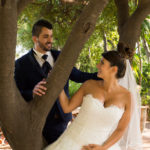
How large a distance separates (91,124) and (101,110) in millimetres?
138

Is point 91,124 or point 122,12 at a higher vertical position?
point 122,12

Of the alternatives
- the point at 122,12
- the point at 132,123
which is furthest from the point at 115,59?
the point at 122,12

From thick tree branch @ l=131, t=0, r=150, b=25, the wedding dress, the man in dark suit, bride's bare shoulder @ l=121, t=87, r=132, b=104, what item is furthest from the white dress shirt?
thick tree branch @ l=131, t=0, r=150, b=25

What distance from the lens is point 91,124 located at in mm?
2082

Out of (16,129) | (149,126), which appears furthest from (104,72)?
(149,126)

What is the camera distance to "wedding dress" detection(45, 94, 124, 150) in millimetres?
2041

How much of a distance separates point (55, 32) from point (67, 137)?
348 cm

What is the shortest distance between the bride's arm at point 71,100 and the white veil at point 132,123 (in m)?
0.48

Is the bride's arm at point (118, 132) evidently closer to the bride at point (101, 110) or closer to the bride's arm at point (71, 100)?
the bride at point (101, 110)

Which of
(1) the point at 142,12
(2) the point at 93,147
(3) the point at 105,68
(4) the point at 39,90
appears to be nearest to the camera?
(4) the point at 39,90

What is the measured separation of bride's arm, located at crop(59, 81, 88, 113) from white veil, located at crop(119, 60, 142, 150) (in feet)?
1.59

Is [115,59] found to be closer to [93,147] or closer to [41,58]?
[41,58]

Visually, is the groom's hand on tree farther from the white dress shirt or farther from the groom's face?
the groom's face

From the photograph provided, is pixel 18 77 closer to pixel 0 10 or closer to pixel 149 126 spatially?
pixel 0 10
